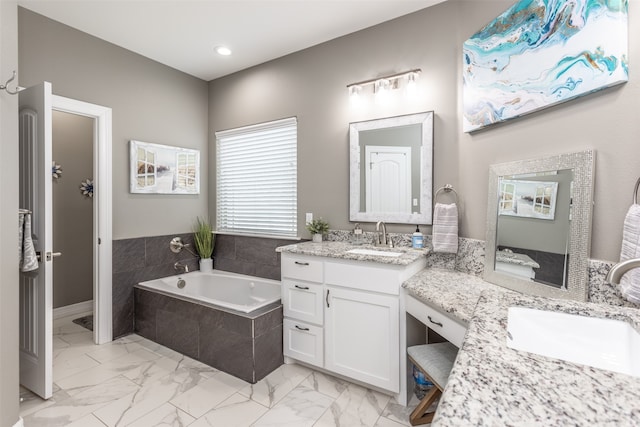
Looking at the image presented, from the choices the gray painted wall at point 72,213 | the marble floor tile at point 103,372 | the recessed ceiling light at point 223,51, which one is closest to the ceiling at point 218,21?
the recessed ceiling light at point 223,51

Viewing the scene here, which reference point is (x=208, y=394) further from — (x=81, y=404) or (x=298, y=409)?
(x=81, y=404)

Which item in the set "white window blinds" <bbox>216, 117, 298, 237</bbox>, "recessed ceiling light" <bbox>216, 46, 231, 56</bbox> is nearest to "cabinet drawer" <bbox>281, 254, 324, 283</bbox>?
"white window blinds" <bbox>216, 117, 298, 237</bbox>

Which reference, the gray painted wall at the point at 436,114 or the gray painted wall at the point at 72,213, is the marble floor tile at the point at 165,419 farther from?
the gray painted wall at the point at 72,213

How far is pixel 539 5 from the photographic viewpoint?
60.3 inches

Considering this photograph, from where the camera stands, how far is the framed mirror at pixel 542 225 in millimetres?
1350

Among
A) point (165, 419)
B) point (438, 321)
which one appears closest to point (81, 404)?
point (165, 419)

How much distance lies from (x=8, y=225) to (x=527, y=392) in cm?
233

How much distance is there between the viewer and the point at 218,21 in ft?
8.10

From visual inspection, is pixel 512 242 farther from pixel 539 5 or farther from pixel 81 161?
pixel 81 161

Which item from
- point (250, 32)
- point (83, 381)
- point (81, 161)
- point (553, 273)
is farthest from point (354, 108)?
point (81, 161)

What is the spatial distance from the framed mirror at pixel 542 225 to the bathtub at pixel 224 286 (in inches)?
77.4

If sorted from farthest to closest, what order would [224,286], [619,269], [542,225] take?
[224,286]
[542,225]
[619,269]

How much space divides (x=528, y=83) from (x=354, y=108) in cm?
134

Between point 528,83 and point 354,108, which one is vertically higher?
point 354,108
